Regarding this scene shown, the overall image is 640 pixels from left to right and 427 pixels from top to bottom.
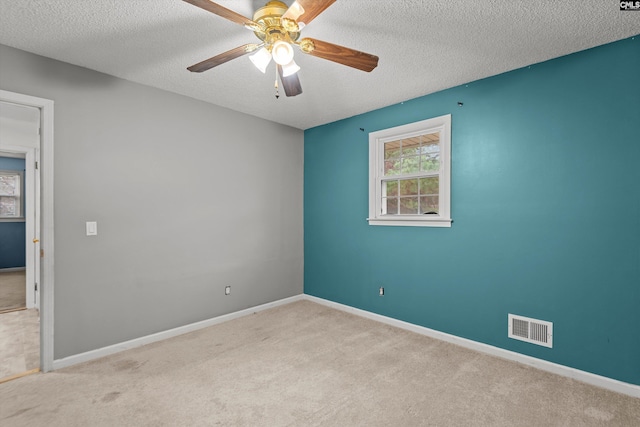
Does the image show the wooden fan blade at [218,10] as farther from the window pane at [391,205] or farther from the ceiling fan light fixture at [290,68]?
the window pane at [391,205]

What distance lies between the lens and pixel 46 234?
256 cm

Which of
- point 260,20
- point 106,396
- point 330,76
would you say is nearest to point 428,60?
point 330,76

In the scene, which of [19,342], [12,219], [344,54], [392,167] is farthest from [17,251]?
[344,54]

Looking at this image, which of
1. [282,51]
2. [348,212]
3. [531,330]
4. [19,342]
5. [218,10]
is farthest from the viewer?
[348,212]

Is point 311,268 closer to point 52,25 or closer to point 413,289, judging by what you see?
point 413,289

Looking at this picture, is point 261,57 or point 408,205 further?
point 408,205

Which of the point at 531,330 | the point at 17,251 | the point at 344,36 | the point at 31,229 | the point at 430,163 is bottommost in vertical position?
the point at 531,330

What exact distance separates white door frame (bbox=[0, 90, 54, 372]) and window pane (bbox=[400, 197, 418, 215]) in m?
3.39

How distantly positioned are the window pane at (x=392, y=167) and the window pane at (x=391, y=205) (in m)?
0.32

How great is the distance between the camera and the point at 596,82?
239 cm

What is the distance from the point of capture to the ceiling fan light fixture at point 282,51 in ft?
5.82

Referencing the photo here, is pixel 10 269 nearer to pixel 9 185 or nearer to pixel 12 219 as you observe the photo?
pixel 12 219

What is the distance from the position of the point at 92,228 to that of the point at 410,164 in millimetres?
3253

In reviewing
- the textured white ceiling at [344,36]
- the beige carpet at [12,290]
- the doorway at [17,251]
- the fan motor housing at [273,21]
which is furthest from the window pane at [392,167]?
the beige carpet at [12,290]
